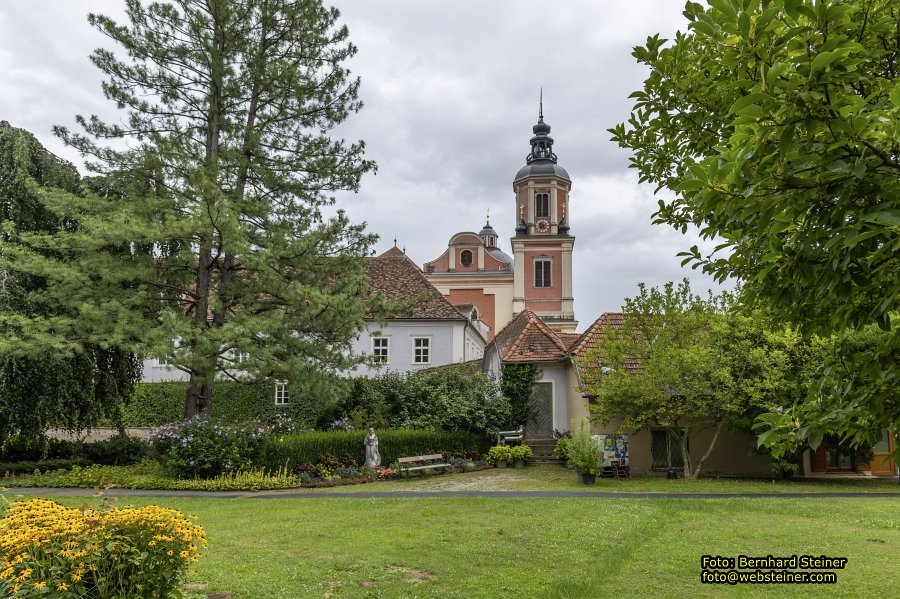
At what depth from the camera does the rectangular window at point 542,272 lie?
54312 millimetres

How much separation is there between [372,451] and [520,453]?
202 inches

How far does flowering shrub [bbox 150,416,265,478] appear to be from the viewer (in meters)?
16.1

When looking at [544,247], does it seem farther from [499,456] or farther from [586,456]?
[586,456]

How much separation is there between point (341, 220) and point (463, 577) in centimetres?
1294

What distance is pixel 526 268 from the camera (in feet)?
178

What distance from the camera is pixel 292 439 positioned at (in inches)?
703

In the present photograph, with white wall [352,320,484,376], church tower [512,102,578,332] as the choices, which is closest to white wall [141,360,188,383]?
white wall [352,320,484,376]

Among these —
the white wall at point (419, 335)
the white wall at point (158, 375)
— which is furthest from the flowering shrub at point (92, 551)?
the white wall at point (158, 375)

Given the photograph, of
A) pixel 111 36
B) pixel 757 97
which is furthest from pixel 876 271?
pixel 111 36

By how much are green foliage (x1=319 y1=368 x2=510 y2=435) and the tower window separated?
112ft

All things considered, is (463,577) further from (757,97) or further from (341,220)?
(341,220)

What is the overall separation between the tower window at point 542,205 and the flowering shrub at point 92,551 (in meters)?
52.1

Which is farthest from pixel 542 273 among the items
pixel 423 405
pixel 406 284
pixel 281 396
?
pixel 423 405

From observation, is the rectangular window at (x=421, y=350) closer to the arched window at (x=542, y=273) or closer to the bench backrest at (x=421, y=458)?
the bench backrest at (x=421, y=458)
